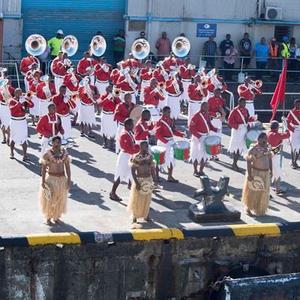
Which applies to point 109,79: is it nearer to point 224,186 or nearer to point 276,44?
point 276,44

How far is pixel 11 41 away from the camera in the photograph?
30.9 m

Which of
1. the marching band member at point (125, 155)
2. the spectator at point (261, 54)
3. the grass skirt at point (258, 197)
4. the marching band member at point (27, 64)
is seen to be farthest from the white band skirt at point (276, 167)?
the spectator at point (261, 54)

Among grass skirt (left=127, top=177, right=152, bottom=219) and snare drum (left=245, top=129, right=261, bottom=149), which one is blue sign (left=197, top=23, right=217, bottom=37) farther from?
grass skirt (left=127, top=177, right=152, bottom=219)

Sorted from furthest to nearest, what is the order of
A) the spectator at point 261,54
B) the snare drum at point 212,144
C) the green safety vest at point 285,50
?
the spectator at point 261,54 < the green safety vest at point 285,50 < the snare drum at point 212,144

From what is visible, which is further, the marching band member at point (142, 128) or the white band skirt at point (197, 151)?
the white band skirt at point (197, 151)

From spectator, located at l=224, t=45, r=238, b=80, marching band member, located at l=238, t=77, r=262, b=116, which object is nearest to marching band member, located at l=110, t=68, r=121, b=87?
marching band member, located at l=238, t=77, r=262, b=116

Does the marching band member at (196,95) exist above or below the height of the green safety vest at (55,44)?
below

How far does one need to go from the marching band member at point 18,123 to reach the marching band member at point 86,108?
2.53 meters

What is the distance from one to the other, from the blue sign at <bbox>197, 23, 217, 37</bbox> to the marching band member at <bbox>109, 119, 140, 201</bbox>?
14.6 meters

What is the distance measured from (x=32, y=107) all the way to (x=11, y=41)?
6.92 meters

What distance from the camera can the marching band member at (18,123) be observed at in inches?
858

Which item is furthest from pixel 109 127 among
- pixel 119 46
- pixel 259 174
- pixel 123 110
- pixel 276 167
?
pixel 119 46

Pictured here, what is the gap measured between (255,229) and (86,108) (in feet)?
26.9

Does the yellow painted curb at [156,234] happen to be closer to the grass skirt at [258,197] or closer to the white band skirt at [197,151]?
the grass skirt at [258,197]
